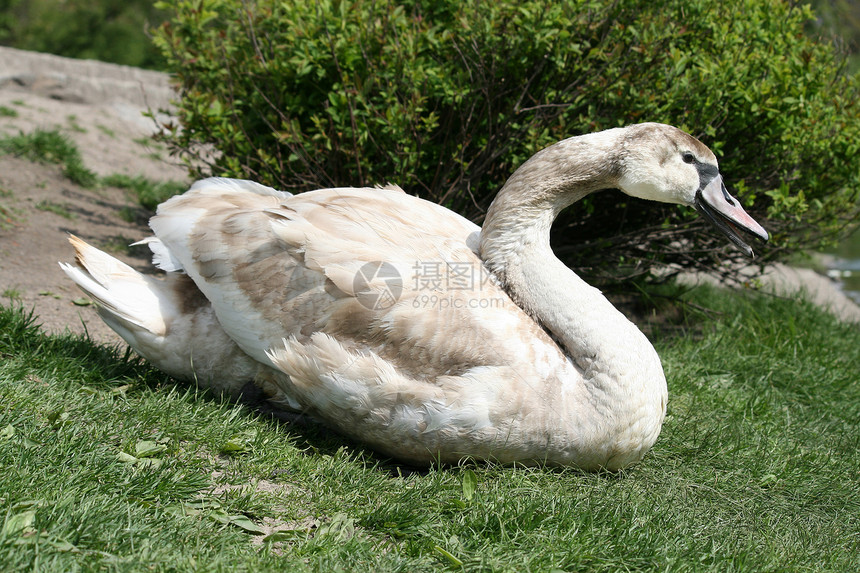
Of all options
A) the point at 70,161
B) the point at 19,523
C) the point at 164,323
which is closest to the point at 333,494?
the point at 19,523

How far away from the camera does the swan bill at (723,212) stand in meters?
3.44

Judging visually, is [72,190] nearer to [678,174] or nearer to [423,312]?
[423,312]

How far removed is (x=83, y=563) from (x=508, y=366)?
1.74 m

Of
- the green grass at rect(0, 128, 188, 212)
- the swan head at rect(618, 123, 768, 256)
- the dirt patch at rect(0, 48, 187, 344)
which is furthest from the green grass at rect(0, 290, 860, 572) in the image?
the green grass at rect(0, 128, 188, 212)

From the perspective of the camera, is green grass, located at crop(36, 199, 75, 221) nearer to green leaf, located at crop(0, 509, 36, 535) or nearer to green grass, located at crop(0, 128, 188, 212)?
green grass, located at crop(0, 128, 188, 212)

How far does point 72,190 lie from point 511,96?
4625 millimetres

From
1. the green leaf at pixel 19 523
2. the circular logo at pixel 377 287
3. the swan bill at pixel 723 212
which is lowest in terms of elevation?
the green leaf at pixel 19 523

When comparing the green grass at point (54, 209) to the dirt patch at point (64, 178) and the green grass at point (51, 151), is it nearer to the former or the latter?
the dirt patch at point (64, 178)

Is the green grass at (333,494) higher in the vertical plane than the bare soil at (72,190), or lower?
higher

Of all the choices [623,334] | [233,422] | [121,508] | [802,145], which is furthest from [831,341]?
[121,508]

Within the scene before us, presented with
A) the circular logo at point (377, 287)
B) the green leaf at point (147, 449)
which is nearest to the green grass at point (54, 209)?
the green leaf at point (147, 449)

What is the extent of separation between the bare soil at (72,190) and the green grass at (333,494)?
0.99m

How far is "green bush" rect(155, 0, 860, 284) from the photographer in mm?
4445

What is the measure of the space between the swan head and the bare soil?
2.23 m
